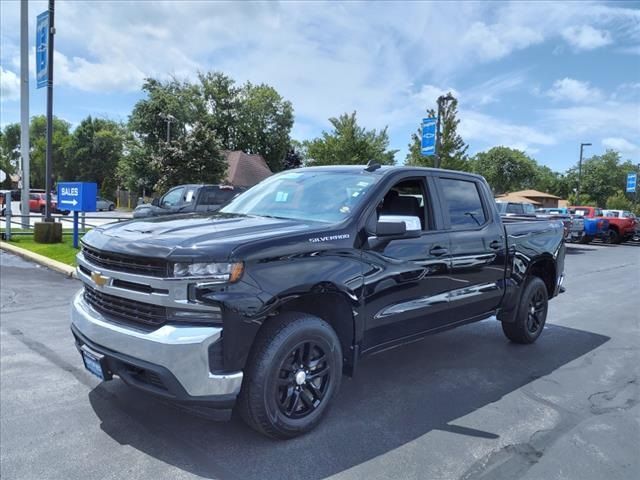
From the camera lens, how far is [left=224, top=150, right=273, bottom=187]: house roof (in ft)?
141

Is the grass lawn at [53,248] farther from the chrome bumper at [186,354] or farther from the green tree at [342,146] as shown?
the green tree at [342,146]

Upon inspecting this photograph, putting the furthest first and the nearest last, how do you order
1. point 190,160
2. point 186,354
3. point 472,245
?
point 190,160 < point 472,245 < point 186,354

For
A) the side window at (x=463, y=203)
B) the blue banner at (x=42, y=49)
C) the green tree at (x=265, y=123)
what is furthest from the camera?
the green tree at (x=265, y=123)

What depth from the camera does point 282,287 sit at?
313cm

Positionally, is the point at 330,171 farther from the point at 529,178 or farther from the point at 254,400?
the point at 529,178

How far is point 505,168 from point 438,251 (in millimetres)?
92699

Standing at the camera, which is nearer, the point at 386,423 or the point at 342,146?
the point at 386,423

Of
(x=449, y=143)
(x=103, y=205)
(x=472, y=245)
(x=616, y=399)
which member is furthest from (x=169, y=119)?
(x=616, y=399)

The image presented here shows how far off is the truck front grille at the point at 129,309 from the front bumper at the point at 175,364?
0.07 m

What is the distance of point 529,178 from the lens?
9338cm

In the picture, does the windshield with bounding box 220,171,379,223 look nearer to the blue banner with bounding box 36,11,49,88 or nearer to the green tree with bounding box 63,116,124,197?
the blue banner with bounding box 36,11,49,88

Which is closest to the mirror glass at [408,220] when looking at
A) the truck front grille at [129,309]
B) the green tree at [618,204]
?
the truck front grille at [129,309]

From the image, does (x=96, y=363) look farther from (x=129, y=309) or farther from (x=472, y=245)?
(x=472, y=245)

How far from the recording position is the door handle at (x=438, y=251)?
430 cm
